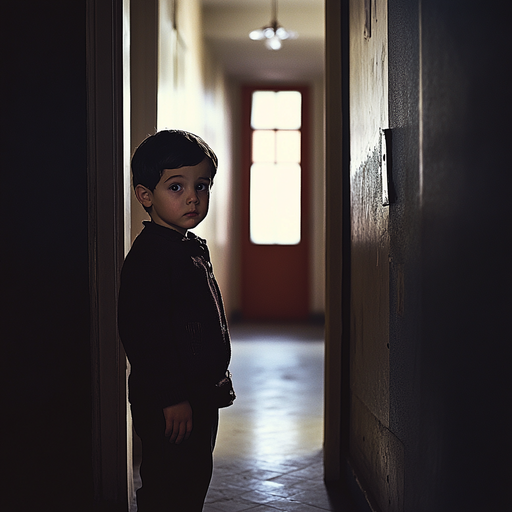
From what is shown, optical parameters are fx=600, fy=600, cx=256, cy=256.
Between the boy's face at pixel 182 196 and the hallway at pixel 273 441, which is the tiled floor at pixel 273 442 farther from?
the boy's face at pixel 182 196

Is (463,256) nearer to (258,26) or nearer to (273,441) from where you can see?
(273,441)

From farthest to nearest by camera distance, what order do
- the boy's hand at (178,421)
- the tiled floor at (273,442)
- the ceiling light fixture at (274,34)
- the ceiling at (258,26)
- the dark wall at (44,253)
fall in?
the ceiling at (258,26) < the ceiling light fixture at (274,34) < the tiled floor at (273,442) < the dark wall at (44,253) < the boy's hand at (178,421)

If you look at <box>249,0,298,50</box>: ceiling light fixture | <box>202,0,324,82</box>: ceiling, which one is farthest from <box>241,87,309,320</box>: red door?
<box>249,0,298,50</box>: ceiling light fixture

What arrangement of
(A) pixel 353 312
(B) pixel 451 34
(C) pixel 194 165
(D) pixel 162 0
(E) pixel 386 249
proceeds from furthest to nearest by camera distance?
1. (D) pixel 162 0
2. (A) pixel 353 312
3. (E) pixel 386 249
4. (C) pixel 194 165
5. (B) pixel 451 34

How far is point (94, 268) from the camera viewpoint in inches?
76.7

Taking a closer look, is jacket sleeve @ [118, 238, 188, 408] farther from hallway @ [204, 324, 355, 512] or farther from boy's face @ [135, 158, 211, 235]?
hallway @ [204, 324, 355, 512]

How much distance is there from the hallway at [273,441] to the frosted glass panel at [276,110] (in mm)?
3651

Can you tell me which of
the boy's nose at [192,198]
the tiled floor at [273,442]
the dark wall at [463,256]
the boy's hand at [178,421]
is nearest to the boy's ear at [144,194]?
the boy's nose at [192,198]

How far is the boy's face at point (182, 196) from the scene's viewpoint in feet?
4.79

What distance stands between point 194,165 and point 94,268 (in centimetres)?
66

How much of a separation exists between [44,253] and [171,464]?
2.79 ft

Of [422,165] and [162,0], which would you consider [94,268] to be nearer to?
[422,165]

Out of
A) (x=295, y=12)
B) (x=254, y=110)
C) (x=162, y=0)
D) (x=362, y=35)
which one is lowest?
(x=362, y=35)

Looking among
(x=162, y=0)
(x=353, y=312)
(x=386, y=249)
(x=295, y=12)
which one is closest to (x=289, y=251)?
(x=295, y=12)
